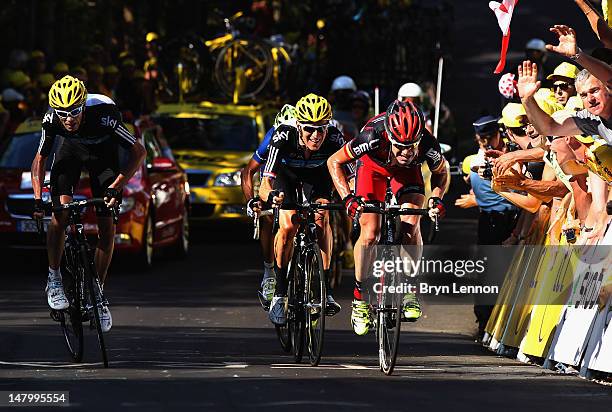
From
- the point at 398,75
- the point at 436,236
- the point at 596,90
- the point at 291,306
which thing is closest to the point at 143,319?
the point at 291,306

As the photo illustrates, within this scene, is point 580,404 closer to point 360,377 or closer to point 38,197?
point 360,377

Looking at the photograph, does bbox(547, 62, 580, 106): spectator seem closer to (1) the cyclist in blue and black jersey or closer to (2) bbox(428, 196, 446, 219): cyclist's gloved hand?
(1) the cyclist in blue and black jersey

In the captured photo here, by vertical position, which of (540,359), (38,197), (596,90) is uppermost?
(596,90)

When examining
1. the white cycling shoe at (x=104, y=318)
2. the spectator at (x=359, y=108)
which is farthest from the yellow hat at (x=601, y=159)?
the spectator at (x=359, y=108)

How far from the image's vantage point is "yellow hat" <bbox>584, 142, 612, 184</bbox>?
40.8ft

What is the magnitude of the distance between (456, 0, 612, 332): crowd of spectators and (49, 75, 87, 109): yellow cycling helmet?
3185mm

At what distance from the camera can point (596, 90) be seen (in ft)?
40.6

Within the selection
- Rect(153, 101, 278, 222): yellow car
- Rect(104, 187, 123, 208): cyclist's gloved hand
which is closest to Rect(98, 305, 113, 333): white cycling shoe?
Rect(104, 187, 123, 208): cyclist's gloved hand

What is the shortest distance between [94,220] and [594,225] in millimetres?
Result: 8571

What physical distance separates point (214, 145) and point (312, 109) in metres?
11.7

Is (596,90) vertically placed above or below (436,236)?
above

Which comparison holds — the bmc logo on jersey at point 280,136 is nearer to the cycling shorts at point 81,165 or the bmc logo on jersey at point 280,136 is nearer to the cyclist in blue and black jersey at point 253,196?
the cyclist in blue and black jersey at point 253,196

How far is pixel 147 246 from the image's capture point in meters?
21.6

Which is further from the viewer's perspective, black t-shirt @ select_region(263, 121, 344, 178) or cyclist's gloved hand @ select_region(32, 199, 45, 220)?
black t-shirt @ select_region(263, 121, 344, 178)
